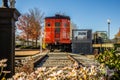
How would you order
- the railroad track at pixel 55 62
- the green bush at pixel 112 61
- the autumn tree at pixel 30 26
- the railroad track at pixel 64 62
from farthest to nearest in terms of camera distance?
the autumn tree at pixel 30 26 < the railroad track at pixel 55 62 < the railroad track at pixel 64 62 < the green bush at pixel 112 61

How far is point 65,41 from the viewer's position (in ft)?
136

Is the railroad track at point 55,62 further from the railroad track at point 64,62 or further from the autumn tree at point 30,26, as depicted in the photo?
the autumn tree at point 30,26

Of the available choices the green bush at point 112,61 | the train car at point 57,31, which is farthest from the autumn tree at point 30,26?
the green bush at point 112,61

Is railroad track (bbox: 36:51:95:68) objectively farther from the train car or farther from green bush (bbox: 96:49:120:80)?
the train car

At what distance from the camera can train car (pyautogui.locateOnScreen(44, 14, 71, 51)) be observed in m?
41.5

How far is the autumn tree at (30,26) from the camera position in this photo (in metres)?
73.2

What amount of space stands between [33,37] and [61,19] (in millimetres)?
32401

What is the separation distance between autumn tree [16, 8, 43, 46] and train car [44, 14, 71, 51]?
30.7 metres

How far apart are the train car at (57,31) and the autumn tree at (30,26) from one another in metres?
30.7

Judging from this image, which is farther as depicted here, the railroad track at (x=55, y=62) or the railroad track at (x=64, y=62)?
the railroad track at (x=55, y=62)

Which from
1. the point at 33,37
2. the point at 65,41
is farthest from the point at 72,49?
the point at 33,37

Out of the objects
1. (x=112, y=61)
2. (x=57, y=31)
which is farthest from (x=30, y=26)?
(x=112, y=61)

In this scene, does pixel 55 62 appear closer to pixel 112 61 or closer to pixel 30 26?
pixel 112 61

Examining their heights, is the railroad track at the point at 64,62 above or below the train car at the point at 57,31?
below
